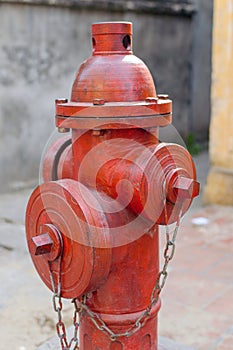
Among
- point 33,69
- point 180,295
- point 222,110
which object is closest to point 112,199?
point 180,295

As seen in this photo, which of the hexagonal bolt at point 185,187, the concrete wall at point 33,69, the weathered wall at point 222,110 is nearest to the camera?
the hexagonal bolt at point 185,187

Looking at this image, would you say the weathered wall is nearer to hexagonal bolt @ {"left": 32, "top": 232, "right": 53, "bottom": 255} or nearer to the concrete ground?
the concrete ground

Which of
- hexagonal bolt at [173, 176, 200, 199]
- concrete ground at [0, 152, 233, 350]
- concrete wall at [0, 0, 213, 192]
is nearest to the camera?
hexagonal bolt at [173, 176, 200, 199]

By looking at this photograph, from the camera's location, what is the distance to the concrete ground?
116 inches

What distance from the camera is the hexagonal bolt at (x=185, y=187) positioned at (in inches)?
67.8

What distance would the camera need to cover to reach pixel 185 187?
1723mm

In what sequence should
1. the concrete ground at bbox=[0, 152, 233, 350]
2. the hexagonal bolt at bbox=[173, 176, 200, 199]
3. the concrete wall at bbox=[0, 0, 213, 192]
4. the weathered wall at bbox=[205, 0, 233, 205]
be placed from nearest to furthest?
the hexagonal bolt at bbox=[173, 176, 200, 199] < the concrete ground at bbox=[0, 152, 233, 350] < the weathered wall at bbox=[205, 0, 233, 205] < the concrete wall at bbox=[0, 0, 213, 192]

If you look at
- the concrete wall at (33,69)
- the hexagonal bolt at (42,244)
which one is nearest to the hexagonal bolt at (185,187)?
the hexagonal bolt at (42,244)

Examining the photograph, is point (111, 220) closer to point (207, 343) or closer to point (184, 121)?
point (207, 343)

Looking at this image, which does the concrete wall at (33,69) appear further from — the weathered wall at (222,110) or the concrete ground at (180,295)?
the weathered wall at (222,110)

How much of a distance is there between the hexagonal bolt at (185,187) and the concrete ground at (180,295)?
1.18 m

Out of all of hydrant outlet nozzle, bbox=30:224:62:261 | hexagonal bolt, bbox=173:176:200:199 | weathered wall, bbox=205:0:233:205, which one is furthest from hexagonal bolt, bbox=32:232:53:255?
weathered wall, bbox=205:0:233:205

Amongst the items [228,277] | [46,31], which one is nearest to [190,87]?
[46,31]

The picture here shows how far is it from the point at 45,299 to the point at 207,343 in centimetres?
116
